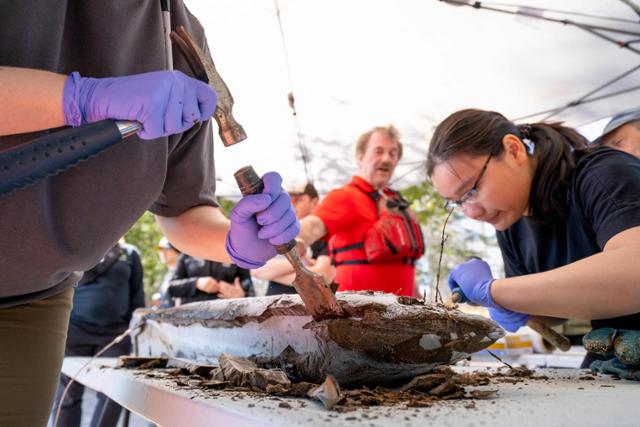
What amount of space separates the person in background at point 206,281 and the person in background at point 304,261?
0.41ft

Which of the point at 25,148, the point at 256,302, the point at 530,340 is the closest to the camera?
the point at 25,148

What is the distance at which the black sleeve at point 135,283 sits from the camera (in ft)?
11.4

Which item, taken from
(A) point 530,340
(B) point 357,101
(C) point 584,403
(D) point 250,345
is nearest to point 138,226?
(B) point 357,101

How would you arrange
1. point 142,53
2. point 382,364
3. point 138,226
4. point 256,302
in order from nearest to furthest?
point 382,364
point 142,53
point 256,302
point 138,226

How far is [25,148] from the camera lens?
28.1 inches

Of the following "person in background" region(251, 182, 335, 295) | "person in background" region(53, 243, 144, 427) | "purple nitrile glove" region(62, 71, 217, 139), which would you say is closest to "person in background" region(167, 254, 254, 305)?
"person in background" region(251, 182, 335, 295)

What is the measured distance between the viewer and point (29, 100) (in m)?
0.76

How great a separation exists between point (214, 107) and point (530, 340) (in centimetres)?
216

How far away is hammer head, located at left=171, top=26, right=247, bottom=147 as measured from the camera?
1.01 metres

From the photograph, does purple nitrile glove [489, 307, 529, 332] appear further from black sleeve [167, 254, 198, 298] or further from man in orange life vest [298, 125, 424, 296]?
black sleeve [167, 254, 198, 298]

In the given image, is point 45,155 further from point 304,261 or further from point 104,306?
point 104,306

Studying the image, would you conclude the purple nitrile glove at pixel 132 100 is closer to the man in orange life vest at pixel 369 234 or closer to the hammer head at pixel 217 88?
the hammer head at pixel 217 88

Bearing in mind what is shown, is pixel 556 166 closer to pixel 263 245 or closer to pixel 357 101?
pixel 263 245

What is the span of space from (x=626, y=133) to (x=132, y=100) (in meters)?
2.53
